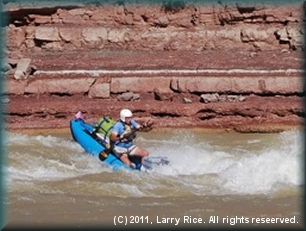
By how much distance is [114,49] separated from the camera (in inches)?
669

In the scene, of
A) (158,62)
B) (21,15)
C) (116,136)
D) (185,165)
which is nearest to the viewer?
(116,136)

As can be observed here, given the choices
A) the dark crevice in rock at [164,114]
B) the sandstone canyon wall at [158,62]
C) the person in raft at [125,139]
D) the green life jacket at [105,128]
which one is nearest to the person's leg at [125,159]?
the person in raft at [125,139]

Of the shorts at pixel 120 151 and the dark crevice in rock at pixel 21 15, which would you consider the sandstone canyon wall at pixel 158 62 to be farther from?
the shorts at pixel 120 151

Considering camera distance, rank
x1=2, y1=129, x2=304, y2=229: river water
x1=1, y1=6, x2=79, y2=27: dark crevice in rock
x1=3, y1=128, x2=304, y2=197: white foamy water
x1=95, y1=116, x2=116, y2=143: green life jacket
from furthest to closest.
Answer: x1=1, y1=6, x2=79, y2=27: dark crevice in rock < x1=95, y1=116, x2=116, y2=143: green life jacket < x1=3, y1=128, x2=304, y2=197: white foamy water < x1=2, y1=129, x2=304, y2=229: river water

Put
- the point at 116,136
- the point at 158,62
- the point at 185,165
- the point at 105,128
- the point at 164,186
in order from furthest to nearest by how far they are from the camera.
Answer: the point at 158,62
the point at 105,128
the point at 185,165
the point at 116,136
the point at 164,186

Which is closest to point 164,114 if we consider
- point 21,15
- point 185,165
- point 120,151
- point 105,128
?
point 105,128

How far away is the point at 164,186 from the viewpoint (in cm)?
950

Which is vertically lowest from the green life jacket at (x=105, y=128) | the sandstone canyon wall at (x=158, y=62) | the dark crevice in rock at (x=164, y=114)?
A: the green life jacket at (x=105, y=128)

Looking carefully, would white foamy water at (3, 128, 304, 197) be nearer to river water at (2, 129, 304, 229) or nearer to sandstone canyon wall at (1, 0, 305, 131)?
river water at (2, 129, 304, 229)

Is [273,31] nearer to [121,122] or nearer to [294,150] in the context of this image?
[294,150]

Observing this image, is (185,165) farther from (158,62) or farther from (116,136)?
(158,62)

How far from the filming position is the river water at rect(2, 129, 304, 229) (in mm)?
7887

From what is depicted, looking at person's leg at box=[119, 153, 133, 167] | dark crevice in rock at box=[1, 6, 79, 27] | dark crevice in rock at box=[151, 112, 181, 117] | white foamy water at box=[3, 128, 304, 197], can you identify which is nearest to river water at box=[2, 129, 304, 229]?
white foamy water at box=[3, 128, 304, 197]

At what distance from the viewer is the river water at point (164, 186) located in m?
7.89
